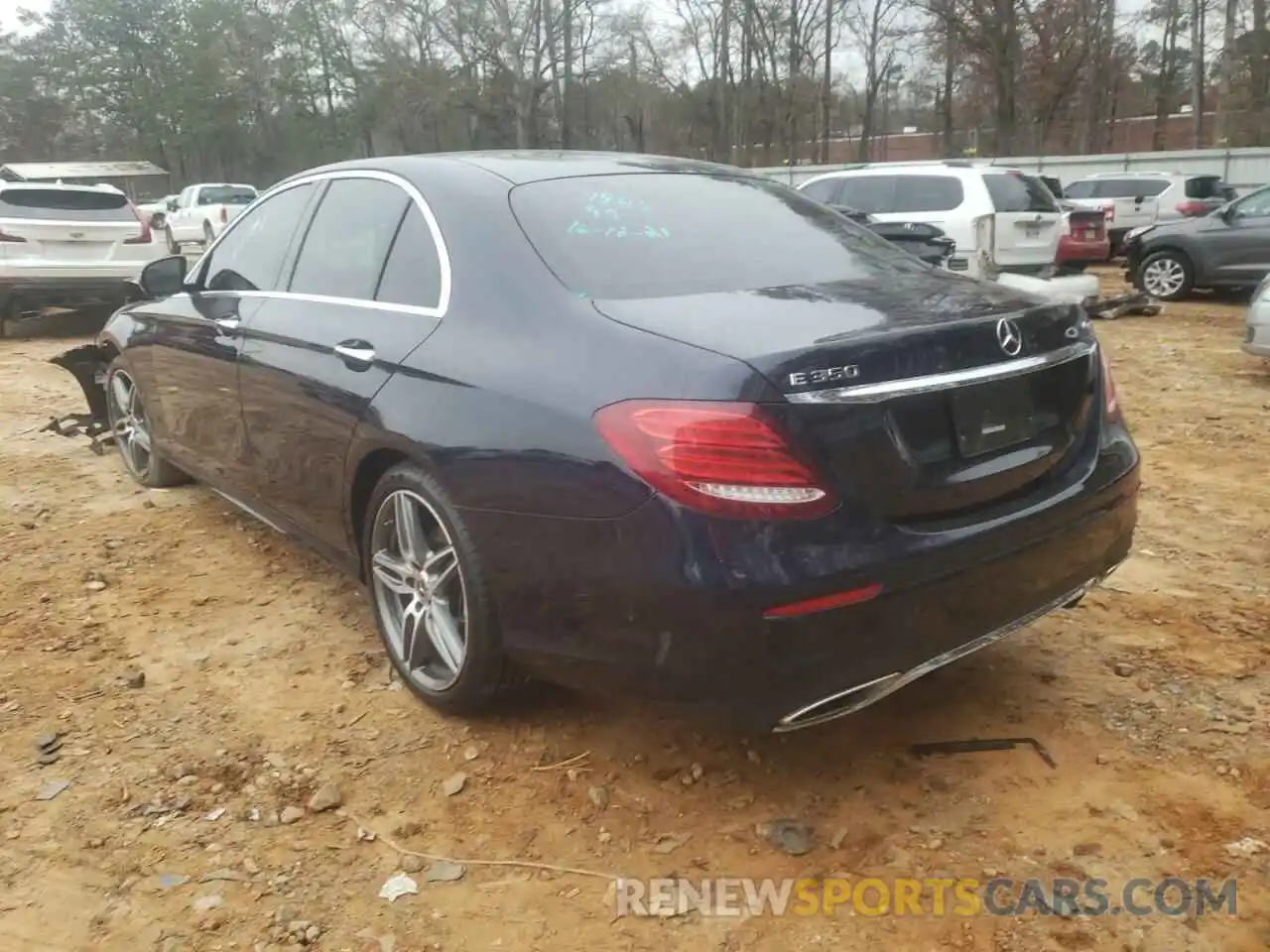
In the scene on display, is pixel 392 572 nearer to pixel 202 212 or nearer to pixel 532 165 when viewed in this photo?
pixel 532 165

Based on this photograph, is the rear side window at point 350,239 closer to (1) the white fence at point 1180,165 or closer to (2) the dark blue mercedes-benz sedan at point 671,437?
(2) the dark blue mercedes-benz sedan at point 671,437

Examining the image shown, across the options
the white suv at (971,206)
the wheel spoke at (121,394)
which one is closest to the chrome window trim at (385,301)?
the wheel spoke at (121,394)

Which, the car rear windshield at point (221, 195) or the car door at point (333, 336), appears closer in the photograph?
the car door at point (333, 336)

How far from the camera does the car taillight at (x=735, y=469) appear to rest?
7.17 ft

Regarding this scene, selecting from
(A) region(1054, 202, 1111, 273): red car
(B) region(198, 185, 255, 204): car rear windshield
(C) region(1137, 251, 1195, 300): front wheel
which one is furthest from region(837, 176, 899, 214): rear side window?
(B) region(198, 185, 255, 204): car rear windshield

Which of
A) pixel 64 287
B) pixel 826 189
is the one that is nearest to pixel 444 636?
pixel 64 287

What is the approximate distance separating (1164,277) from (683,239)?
11.4 metres

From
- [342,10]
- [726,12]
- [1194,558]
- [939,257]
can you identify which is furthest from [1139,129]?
[1194,558]

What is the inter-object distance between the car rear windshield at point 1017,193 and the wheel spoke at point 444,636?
9.50m

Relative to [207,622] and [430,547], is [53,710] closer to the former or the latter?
[207,622]

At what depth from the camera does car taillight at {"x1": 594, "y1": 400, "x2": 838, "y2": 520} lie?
219cm

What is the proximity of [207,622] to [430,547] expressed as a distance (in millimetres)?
1306

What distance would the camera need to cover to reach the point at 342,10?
49.5 m

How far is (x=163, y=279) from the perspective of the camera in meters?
4.67
